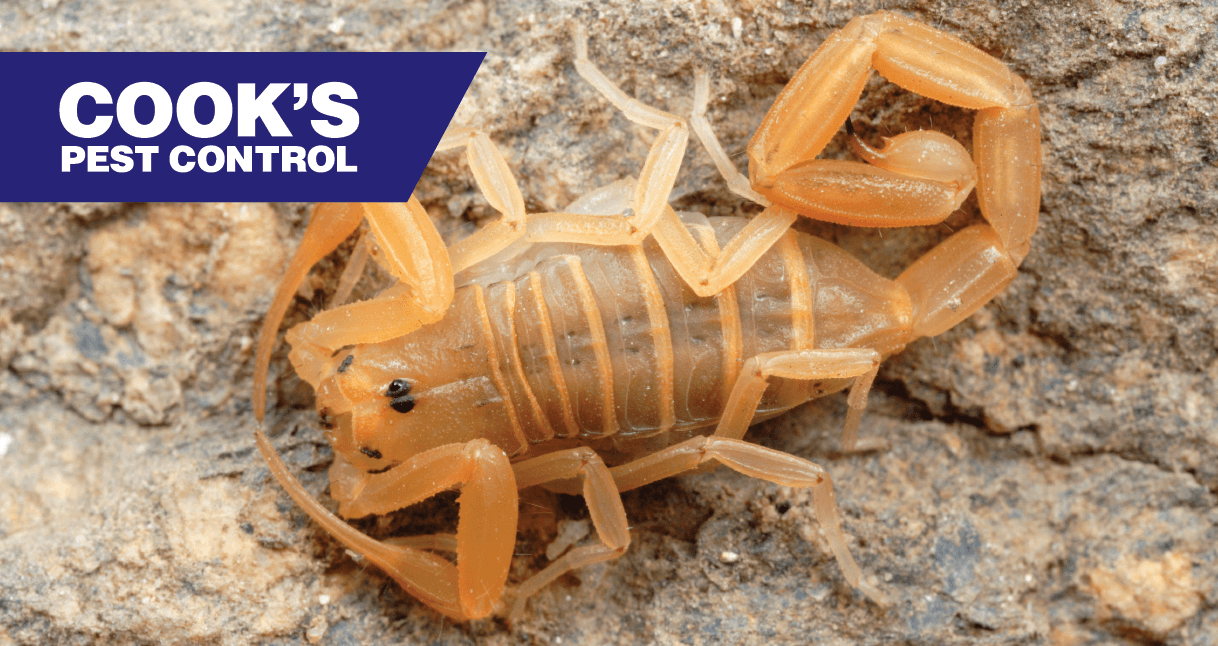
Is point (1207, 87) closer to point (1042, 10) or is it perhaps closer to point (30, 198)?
point (1042, 10)

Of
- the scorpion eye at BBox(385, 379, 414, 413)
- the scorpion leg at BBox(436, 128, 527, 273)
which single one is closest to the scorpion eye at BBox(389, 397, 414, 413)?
the scorpion eye at BBox(385, 379, 414, 413)

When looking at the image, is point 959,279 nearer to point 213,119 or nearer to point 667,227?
point 667,227

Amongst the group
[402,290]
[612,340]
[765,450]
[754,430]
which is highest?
[402,290]

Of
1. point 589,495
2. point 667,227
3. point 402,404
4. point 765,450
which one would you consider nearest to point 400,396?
point 402,404

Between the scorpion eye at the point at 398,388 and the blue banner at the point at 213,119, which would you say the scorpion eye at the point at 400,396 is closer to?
the scorpion eye at the point at 398,388

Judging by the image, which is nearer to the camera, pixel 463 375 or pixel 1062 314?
pixel 463 375

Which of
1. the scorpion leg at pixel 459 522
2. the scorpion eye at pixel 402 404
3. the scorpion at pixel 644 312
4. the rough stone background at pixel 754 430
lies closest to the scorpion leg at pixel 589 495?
the scorpion at pixel 644 312

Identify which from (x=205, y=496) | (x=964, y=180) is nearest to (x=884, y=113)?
(x=964, y=180)

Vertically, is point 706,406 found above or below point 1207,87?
below
